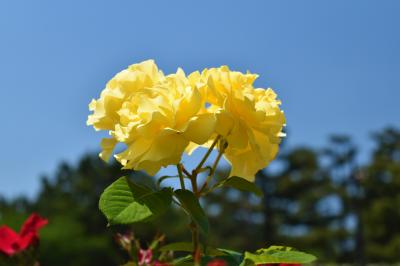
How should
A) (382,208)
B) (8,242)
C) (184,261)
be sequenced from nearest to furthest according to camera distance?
(184,261)
(8,242)
(382,208)

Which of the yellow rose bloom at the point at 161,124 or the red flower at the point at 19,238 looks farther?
the red flower at the point at 19,238

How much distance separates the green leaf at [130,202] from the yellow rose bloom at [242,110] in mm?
181

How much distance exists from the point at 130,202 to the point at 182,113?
8.0 inches

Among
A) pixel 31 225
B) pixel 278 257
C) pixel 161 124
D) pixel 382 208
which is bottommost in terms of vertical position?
pixel 278 257

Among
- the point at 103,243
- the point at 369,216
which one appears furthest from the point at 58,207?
the point at 369,216

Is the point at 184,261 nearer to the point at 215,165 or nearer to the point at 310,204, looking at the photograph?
the point at 215,165

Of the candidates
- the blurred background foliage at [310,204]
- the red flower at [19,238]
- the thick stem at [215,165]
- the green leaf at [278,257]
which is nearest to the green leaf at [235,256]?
the green leaf at [278,257]

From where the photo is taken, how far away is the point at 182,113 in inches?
51.7

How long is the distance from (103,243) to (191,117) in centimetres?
2090

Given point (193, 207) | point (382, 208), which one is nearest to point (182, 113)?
point (193, 207)

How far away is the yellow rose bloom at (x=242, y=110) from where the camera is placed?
132 centimetres

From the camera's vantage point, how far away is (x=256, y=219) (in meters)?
33.0

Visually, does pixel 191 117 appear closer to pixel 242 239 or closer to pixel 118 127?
pixel 118 127

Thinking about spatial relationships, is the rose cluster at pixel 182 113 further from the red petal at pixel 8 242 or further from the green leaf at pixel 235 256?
the red petal at pixel 8 242
